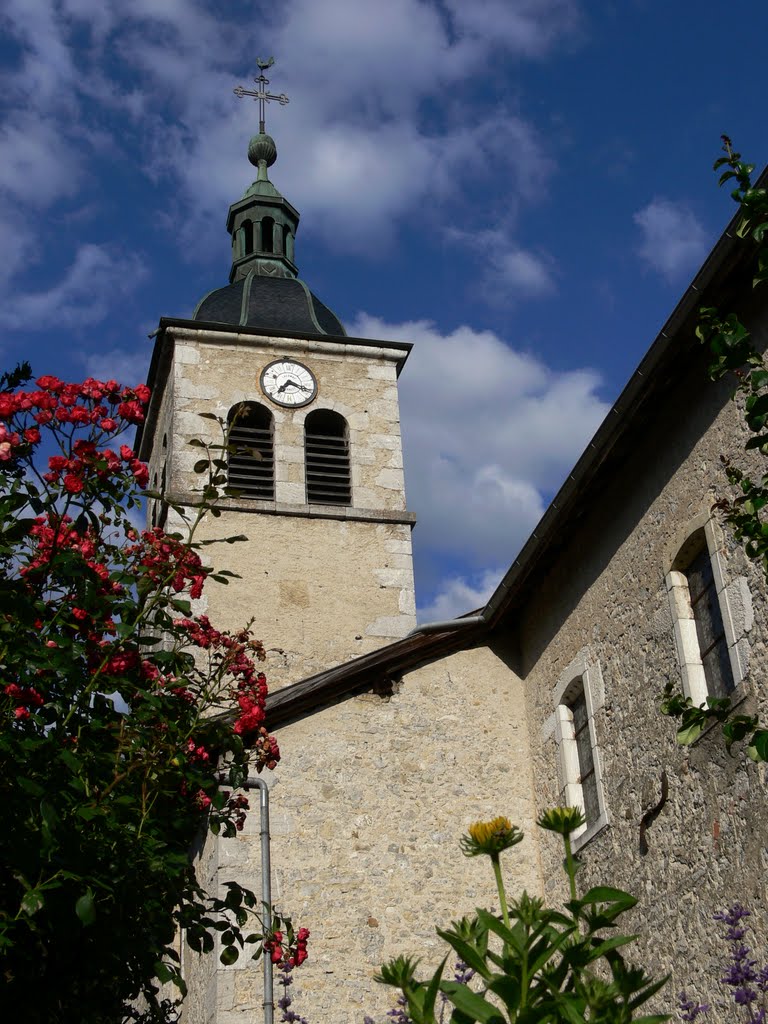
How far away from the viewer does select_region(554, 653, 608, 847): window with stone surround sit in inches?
334

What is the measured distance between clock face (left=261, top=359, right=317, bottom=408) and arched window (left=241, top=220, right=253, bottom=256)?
3.56m

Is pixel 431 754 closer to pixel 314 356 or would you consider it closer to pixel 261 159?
pixel 314 356

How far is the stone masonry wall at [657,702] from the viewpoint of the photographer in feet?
21.7

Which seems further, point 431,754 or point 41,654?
point 431,754

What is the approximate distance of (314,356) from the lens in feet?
51.8

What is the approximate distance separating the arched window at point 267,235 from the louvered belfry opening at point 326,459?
4.02m

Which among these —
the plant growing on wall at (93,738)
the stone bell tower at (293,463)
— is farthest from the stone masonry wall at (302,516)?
the plant growing on wall at (93,738)

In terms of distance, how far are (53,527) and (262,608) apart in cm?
888

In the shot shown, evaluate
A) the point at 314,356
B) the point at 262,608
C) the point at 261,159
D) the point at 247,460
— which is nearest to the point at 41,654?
the point at 262,608

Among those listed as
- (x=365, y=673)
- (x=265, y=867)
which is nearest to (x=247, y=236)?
(x=365, y=673)

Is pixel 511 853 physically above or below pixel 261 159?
below

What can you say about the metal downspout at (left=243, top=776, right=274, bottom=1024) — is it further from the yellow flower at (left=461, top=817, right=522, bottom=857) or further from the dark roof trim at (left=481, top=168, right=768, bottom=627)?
the yellow flower at (left=461, top=817, right=522, bottom=857)

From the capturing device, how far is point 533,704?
9.92 metres

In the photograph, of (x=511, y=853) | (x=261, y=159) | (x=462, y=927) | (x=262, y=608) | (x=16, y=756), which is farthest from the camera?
(x=261, y=159)
